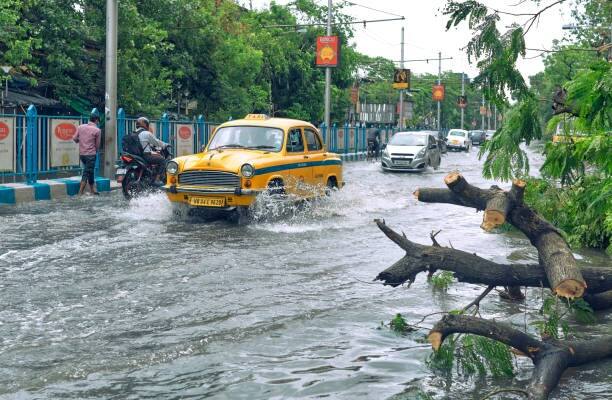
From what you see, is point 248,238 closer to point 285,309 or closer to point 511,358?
point 285,309

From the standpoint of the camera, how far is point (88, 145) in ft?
61.8

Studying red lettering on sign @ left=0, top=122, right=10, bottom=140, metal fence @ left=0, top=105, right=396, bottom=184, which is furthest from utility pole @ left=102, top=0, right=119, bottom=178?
red lettering on sign @ left=0, top=122, right=10, bottom=140

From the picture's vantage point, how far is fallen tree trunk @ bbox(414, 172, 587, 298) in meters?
5.55

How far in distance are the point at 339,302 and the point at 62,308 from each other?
2431 millimetres

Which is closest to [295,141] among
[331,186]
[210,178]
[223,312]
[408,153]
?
[331,186]

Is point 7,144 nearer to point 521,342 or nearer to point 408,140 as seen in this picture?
point 521,342

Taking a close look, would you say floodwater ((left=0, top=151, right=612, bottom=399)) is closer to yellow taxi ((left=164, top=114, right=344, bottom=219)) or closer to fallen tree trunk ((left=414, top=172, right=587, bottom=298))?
yellow taxi ((left=164, top=114, right=344, bottom=219))

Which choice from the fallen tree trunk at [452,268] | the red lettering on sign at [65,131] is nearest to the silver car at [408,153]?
the red lettering on sign at [65,131]

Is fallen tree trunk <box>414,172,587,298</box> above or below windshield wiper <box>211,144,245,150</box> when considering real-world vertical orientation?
below

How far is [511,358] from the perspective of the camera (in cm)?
588

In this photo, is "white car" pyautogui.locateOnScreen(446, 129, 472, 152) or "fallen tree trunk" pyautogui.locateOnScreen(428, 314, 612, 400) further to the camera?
"white car" pyautogui.locateOnScreen(446, 129, 472, 152)

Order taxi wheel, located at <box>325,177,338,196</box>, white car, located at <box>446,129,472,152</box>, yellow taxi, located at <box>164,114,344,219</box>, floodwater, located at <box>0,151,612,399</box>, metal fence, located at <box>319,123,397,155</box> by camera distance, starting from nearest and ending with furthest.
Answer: floodwater, located at <box>0,151,612,399</box> → yellow taxi, located at <box>164,114,344,219</box> → taxi wheel, located at <box>325,177,338,196</box> → metal fence, located at <box>319,123,397,155</box> → white car, located at <box>446,129,472,152</box>

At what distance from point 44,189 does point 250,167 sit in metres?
6.62

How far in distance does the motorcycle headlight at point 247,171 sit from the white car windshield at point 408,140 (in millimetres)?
20234
